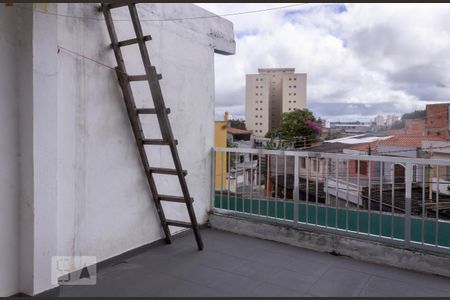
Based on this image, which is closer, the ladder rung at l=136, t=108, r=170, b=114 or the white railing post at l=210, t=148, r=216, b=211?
the ladder rung at l=136, t=108, r=170, b=114

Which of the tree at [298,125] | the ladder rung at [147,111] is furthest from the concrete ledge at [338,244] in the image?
the tree at [298,125]

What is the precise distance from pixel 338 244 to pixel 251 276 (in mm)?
1045

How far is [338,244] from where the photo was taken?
10.6 feet

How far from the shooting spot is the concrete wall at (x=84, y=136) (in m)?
2.14

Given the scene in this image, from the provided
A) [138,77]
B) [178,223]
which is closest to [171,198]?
[178,223]

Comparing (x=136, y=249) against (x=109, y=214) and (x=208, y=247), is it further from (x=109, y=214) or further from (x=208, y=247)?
(x=208, y=247)

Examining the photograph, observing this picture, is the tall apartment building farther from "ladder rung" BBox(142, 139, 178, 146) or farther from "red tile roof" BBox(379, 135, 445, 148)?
"ladder rung" BBox(142, 139, 178, 146)

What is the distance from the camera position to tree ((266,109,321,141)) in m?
17.2

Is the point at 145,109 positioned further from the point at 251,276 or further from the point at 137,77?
the point at 251,276

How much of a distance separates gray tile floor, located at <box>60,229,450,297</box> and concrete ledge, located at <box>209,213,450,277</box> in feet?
0.25

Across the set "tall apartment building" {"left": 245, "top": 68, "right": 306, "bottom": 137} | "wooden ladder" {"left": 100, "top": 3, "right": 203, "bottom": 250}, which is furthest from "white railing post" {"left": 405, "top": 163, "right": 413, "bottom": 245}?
"tall apartment building" {"left": 245, "top": 68, "right": 306, "bottom": 137}

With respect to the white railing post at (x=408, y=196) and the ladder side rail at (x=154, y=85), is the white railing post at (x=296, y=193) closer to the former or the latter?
the white railing post at (x=408, y=196)

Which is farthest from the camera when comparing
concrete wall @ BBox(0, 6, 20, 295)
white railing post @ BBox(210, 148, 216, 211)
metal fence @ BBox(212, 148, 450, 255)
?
white railing post @ BBox(210, 148, 216, 211)

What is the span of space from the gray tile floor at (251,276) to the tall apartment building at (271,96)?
14.9m
